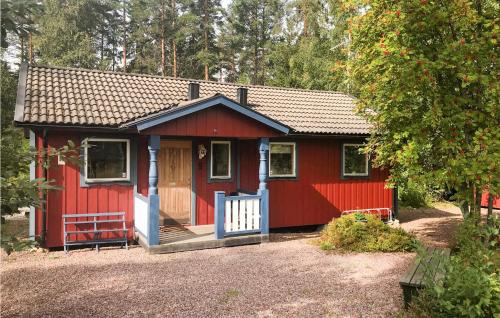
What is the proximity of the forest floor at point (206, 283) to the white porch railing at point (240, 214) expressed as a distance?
0.45m

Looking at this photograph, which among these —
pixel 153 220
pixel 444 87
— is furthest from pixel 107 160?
pixel 444 87

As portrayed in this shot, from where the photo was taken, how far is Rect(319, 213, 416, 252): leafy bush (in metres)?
8.40

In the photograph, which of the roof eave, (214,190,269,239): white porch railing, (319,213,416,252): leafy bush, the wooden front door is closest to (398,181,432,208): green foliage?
(319,213,416,252): leafy bush

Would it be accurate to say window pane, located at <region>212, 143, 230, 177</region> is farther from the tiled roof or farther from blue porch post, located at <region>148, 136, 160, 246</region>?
blue porch post, located at <region>148, 136, 160, 246</region>

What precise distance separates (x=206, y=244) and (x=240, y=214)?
3.50ft

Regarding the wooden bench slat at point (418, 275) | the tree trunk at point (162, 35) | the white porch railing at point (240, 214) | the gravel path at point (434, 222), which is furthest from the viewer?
the tree trunk at point (162, 35)

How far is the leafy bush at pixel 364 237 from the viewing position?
840 centimetres

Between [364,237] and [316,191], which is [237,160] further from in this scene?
[364,237]

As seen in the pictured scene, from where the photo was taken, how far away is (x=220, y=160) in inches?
406

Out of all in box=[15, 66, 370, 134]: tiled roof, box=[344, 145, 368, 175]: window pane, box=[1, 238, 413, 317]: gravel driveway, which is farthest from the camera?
box=[344, 145, 368, 175]: window pane

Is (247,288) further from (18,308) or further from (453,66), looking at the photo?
(453,66)

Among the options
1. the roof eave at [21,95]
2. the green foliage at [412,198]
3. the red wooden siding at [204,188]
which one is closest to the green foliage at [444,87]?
the red wooden siding at [204,188]

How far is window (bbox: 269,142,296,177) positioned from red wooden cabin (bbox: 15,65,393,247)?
30mm

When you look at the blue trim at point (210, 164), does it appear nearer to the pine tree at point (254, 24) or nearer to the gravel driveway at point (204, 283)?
the gravel driveway at point (204, 283)
